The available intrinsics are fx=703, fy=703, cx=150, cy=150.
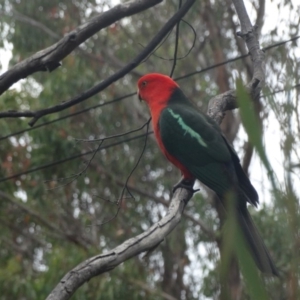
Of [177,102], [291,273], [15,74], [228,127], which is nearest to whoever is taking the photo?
[291,273]

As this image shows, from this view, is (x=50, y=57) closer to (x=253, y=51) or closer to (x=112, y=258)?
(x=253, y=51)

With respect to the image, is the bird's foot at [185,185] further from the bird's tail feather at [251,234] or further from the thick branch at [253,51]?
the thick branch at [253,51]

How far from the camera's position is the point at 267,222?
953 centimetres

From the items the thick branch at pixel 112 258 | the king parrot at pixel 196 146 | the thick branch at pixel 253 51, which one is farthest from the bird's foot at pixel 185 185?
the thick branch at pixel 112 258

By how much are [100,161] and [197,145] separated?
24.9 feet

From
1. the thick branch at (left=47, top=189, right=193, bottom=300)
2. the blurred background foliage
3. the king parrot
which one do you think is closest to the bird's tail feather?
the thick branch at (left=47, top=189, right=193, bottom=300)

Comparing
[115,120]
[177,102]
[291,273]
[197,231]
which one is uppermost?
[115,120]

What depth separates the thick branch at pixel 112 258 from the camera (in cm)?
196

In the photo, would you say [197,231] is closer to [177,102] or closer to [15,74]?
[177,102]

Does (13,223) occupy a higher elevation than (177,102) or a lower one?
higher

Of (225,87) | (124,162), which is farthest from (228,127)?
(124,162)

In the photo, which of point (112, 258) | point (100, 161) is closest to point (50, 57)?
point (112, 258)

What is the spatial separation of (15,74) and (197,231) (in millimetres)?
9300

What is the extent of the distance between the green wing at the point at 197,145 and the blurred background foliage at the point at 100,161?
485 cm
